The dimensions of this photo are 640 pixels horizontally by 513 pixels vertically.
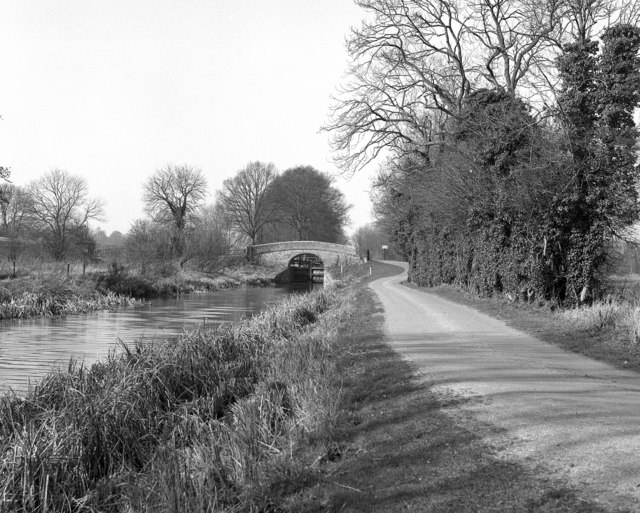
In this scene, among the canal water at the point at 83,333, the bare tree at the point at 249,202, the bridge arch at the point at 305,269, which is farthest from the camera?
the bare tree at the point at 249,202

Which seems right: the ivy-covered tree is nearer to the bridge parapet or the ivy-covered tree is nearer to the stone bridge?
the stone bridge

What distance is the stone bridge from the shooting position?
225ft

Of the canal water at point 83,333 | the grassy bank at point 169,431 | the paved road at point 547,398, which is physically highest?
the paved road at point 547,398

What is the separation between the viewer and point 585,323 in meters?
12.6

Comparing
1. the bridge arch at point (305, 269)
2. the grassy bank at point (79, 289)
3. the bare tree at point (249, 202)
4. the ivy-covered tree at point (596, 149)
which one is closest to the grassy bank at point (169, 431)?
the ivy-covered tree at point (596, 149)

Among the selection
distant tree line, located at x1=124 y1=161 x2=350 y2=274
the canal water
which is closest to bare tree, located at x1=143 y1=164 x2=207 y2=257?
distant tree line, located at x1=124 y1=161 x2=350 y2=274

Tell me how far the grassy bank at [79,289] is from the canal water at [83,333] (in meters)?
1.17

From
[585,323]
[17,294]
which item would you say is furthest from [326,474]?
[17,294]

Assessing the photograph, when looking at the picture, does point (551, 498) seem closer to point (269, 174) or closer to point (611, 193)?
point (611, 193)

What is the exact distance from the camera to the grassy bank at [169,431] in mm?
5191

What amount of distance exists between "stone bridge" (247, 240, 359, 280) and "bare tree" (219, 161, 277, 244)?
10.1m

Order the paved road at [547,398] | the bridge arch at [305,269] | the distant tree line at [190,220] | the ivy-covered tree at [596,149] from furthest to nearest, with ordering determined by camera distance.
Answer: the bridge arch at [305,269]
the distant tree line at [190,220]
the ivy-covered tree at [596,149]
the paved road at [547,398]

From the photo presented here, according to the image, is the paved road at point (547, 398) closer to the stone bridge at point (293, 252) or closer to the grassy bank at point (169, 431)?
the grassy bank at point (169, 431)

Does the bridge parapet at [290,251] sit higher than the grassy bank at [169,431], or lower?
higher
